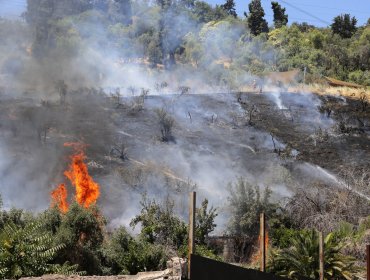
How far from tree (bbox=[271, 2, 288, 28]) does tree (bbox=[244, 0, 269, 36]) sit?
504 cm

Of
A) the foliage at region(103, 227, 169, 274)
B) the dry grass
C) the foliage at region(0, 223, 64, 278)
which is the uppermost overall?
the dry grass

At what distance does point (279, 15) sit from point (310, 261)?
90011 mm

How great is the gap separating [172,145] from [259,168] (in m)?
6.19

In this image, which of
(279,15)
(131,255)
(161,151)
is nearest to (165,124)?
(161,151)

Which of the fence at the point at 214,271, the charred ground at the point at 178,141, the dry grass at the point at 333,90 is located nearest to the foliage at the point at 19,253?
the fence at the point at 214,271

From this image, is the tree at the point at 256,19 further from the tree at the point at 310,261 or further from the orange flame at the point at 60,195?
the tree at the point at 310,261

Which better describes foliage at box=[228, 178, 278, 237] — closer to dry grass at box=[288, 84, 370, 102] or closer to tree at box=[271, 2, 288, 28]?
dry grass at box=[288, 84, 370, 102]

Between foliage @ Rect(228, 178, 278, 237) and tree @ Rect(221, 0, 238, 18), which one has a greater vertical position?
tree @ Rect(221, 0, 238, 18)

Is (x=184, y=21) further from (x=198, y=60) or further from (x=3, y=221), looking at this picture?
(x=3, y=221)

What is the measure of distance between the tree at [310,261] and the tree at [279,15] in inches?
3399

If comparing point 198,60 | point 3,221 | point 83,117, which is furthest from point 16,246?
point 198,60

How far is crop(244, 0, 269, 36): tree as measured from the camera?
10038 cm

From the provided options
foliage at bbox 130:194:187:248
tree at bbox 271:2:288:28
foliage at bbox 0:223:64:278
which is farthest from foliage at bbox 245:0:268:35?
foliage at bbox 0:223:64:278

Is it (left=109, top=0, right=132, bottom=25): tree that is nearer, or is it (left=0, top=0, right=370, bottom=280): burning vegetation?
(left=0, top=0, right=370, bottom=280): burning vegetation
